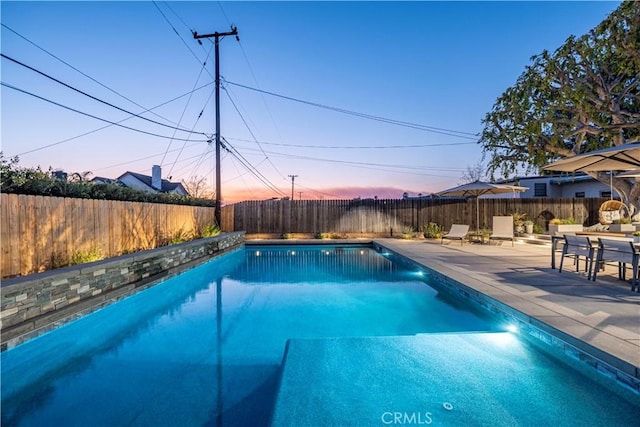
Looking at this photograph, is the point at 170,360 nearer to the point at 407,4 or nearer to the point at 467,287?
the point at 467,287

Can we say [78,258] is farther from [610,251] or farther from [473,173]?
[473,173]

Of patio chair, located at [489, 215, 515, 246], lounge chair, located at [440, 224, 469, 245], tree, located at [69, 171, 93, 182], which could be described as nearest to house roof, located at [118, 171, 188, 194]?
tree, located at [69, 171, 93, 182]

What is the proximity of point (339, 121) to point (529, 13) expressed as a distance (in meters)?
8.24

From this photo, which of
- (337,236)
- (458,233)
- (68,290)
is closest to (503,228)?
(458,233)

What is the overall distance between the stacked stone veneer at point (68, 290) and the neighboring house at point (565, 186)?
1716 cm

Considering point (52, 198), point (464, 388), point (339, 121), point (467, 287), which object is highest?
point (339, 121)

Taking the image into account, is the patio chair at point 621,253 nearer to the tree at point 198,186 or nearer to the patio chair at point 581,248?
the patio chair at point 581,248

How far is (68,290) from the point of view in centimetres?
410

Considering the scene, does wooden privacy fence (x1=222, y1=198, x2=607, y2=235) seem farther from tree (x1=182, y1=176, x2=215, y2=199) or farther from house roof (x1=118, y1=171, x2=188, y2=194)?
tree (x1=182, y1=176, x2=215, y2=199)

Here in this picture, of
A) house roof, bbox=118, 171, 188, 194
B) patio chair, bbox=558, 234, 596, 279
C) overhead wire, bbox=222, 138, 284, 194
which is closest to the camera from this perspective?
patio chair, bbox=558, 234, 596, 279

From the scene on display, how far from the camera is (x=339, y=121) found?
1538 centimetres

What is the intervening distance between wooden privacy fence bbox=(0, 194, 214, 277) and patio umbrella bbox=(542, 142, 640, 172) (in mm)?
8142

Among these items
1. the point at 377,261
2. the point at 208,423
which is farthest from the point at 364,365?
the point at 377,261

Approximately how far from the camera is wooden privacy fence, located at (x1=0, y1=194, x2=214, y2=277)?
4.05 m
